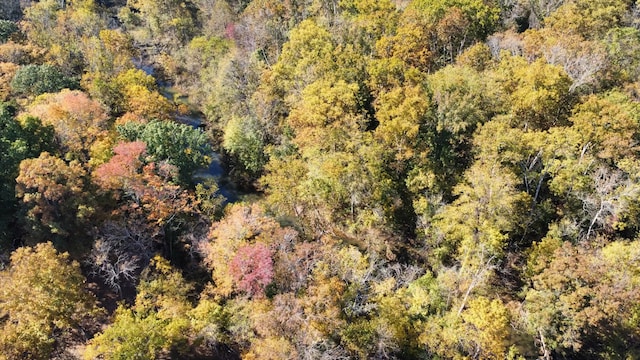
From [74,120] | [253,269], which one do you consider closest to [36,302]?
[253,269]

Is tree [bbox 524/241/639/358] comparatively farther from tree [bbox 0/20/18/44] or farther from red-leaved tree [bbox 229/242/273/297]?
tree [bbox 0/20/18/44]

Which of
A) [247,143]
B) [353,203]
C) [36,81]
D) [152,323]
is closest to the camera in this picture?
[152,323]

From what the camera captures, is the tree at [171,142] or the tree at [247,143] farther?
the tree at [247,143]

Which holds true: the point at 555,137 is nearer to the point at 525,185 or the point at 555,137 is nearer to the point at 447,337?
the point at 525,185

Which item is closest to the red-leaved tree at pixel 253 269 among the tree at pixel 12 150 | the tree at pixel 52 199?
the tree at pixel 52 199

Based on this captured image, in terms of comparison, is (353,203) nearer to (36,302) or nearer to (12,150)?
(36,302)

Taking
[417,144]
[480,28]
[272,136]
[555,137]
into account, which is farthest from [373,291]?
[480,28]

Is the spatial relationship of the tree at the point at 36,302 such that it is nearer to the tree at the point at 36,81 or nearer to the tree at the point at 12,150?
the tree at the point at 12,150
